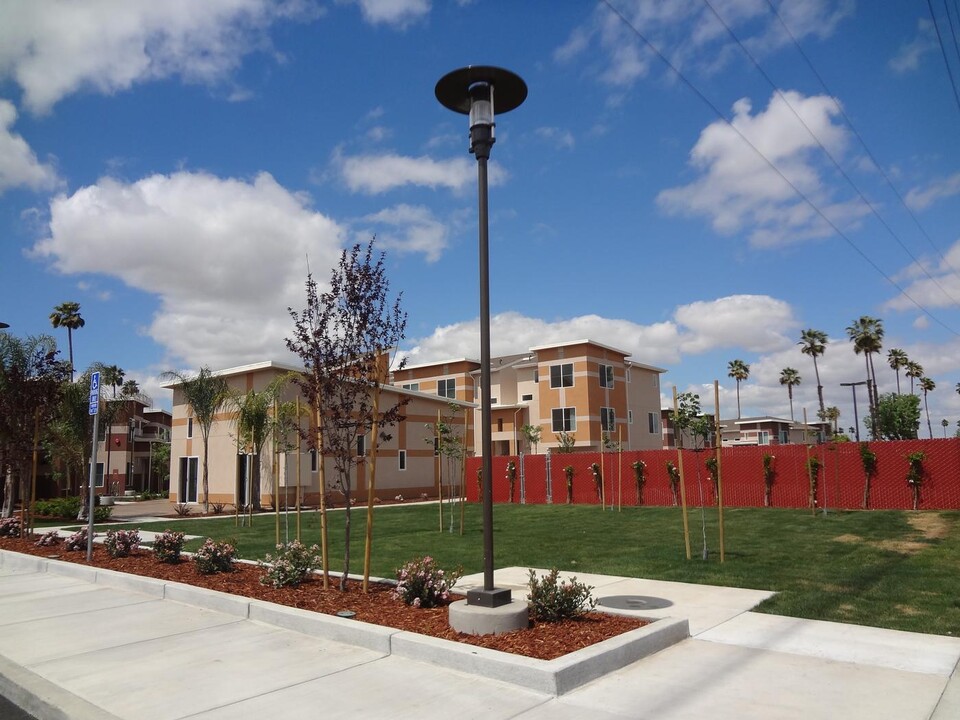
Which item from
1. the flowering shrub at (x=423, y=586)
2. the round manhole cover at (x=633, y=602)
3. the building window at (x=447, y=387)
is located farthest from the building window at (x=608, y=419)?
the flowering shrub at (x=423, y=586)

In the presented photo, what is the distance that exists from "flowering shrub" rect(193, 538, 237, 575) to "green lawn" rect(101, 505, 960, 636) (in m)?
1.90

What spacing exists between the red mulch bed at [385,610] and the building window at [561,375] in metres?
40.1

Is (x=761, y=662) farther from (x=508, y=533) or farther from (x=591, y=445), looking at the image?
(x=591, y=445)

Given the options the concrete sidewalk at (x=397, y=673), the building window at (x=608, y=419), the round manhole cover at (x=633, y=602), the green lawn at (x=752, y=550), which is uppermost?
the building window at (x=608, y=419)

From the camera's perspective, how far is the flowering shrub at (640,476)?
28.5 m

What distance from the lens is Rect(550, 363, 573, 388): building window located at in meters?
50.6

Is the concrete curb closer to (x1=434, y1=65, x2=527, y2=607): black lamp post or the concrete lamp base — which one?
the concrete lamp base

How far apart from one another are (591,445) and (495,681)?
147 feet

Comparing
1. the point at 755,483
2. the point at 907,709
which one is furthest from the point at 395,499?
the point at 907,709

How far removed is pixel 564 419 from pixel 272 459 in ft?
81.1

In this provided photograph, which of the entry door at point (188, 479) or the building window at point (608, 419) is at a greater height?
the building window at point (608, 419)

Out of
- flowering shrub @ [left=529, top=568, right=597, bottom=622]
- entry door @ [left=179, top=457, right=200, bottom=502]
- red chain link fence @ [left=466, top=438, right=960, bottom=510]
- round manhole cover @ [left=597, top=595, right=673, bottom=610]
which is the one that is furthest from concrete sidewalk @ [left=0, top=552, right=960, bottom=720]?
entry door @ [left=179, top=457, right=200, bottom=502]

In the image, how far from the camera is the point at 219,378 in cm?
3216

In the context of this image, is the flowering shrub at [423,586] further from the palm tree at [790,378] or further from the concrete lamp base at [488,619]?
the palm tree at [790,378]
